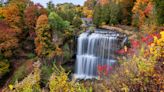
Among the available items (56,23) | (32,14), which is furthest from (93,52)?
(32,14)

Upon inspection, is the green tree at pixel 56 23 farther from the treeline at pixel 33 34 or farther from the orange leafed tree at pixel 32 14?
the orange leafed tree at pixel 32 14

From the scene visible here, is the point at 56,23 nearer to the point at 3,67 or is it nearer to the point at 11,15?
the point at 11,15

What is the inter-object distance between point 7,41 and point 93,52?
263 inches

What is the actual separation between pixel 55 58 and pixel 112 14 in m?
8.39

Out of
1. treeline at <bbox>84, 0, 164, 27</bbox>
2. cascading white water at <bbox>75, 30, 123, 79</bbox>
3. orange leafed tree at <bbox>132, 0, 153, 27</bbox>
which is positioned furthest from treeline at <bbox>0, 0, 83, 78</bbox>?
orange leafed tree at <bbox>132, 0, 153, 27</bbox>

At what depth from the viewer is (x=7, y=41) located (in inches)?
998

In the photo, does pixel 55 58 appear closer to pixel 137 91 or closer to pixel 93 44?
pixel 93 44

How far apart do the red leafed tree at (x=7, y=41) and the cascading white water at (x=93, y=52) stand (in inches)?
Answer: 201

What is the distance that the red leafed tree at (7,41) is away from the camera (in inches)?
991

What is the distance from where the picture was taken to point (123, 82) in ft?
16.3

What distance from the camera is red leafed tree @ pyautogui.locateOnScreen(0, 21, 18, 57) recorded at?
82.6ft

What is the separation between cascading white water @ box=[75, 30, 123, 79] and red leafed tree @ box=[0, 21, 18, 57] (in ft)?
16.8

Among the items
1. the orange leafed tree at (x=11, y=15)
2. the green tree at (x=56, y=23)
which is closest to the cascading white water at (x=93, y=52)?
the green tree at (x=56, y=23)

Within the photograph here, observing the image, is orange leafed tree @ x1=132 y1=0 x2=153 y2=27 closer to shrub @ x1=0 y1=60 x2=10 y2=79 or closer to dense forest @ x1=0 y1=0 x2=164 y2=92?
dense forest @ x1=0 y1=0 x2=164 y2=92
